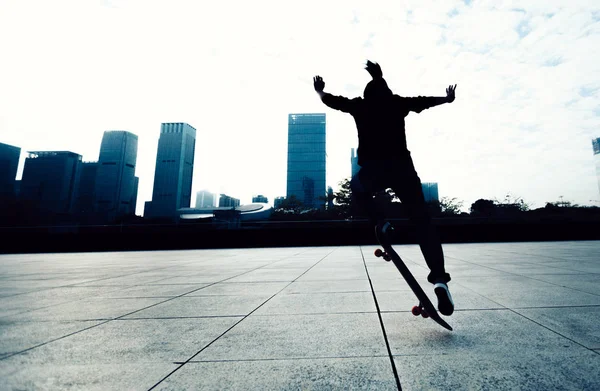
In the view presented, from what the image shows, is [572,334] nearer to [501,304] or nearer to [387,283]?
[501,304]

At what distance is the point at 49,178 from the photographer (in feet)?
400

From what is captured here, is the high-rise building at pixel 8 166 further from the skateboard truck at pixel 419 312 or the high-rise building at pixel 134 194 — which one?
the skateboard truck at pixel 419 312

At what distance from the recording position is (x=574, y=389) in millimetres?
1376

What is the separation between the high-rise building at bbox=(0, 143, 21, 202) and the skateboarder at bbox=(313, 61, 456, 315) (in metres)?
153

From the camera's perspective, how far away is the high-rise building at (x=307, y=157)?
414ft

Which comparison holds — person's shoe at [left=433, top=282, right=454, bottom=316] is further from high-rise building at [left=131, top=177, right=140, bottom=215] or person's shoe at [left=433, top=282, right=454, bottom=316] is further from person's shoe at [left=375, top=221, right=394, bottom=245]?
high-rise building at [left=131, top=177, right=140, bottom=215]

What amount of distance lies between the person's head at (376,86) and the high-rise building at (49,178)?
152 meters

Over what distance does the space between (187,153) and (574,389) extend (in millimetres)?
187594

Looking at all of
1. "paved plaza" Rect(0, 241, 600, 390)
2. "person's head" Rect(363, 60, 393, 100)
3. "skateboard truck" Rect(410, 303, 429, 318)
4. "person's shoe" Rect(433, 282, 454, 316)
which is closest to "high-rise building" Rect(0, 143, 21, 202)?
"paved plaza" Rect(0, 241, 600, 390)

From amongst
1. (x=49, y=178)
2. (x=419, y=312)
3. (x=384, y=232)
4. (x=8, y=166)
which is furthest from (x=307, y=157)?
(x=419, y=312)

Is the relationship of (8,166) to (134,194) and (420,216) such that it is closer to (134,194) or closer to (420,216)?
(134,194)

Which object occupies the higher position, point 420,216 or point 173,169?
point 173,169

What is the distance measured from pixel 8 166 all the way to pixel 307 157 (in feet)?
398

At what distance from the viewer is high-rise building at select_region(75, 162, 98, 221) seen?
135 meters
